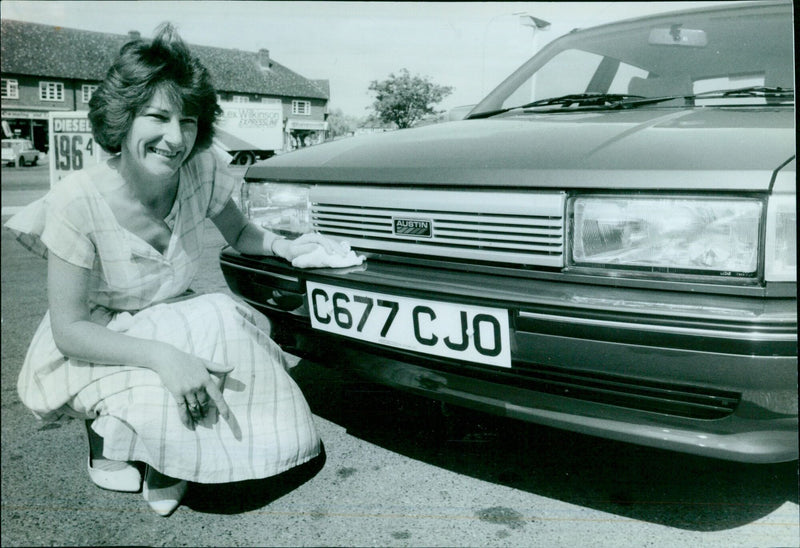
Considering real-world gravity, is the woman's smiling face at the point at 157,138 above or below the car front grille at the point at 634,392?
above

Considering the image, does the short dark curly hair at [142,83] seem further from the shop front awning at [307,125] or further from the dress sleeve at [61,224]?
the shop front awning at [307,125]

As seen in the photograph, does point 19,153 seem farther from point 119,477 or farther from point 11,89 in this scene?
point 119,477

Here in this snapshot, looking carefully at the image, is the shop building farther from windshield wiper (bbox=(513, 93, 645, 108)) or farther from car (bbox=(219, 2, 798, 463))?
A: windshield wiper (bbox=(513, 93, 645, 108))

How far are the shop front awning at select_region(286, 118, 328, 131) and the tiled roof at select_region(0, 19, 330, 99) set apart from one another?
178 millimetres

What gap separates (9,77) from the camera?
1.56 metres

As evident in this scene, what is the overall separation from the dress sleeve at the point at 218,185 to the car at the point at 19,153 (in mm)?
479

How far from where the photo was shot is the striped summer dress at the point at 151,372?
153 centimetres

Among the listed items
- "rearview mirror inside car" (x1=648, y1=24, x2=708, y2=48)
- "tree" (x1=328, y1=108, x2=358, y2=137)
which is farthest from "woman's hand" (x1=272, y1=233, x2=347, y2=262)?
"rearview mirror inside car" (x1=648, y1=24, x2=708, y2=48)

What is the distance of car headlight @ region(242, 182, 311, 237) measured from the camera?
1.92m

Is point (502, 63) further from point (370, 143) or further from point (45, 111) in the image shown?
point (45, 111)

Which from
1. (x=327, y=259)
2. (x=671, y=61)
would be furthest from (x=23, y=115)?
(x=671, y=61)

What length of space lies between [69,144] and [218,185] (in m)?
1.05

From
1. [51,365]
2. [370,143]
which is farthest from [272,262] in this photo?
[51,365]

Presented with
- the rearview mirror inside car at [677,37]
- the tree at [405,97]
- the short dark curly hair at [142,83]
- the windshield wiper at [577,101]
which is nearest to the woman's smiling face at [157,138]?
the short dark curly hair at [142,83]
